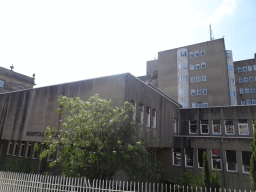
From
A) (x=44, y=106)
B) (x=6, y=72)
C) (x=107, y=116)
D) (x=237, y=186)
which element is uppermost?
(x=6, y=72)

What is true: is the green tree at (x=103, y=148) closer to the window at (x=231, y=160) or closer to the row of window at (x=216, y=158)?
the row of window at (x=216, y=158)

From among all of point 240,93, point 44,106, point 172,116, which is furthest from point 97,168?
point 240,93

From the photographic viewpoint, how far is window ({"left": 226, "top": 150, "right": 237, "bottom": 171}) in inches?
843

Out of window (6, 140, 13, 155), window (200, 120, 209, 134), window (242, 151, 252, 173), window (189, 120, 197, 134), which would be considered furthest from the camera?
window (189, 120, 197, 134)

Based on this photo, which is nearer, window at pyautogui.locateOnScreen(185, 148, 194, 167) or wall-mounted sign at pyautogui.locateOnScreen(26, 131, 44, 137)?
wall-mounted sign at pyautogui.locateOnScreen(26, 131, 44, 137)

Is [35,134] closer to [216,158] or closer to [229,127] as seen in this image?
[216,158]

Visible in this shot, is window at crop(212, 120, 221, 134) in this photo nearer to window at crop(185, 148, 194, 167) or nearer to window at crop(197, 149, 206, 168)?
window at crop(197, 149, 206, 168)

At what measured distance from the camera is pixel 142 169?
984 cm

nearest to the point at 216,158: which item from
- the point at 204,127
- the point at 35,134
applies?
the point at 204,127

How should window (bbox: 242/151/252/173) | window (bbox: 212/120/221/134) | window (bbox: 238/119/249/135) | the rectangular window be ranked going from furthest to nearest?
window (bbox: 212/120/221/134) → window (bbox: 238/119/249/135) → the rectangular window → window (bbox: 242/151/252/173)

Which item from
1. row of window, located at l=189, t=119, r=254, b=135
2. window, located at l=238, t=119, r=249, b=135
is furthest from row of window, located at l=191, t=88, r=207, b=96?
window, located at l=238, t=119, r=249, b=135

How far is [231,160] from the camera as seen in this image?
21.7 meters

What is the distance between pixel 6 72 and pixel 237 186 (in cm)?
5152

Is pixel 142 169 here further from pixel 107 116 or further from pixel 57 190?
pixel 57 190
